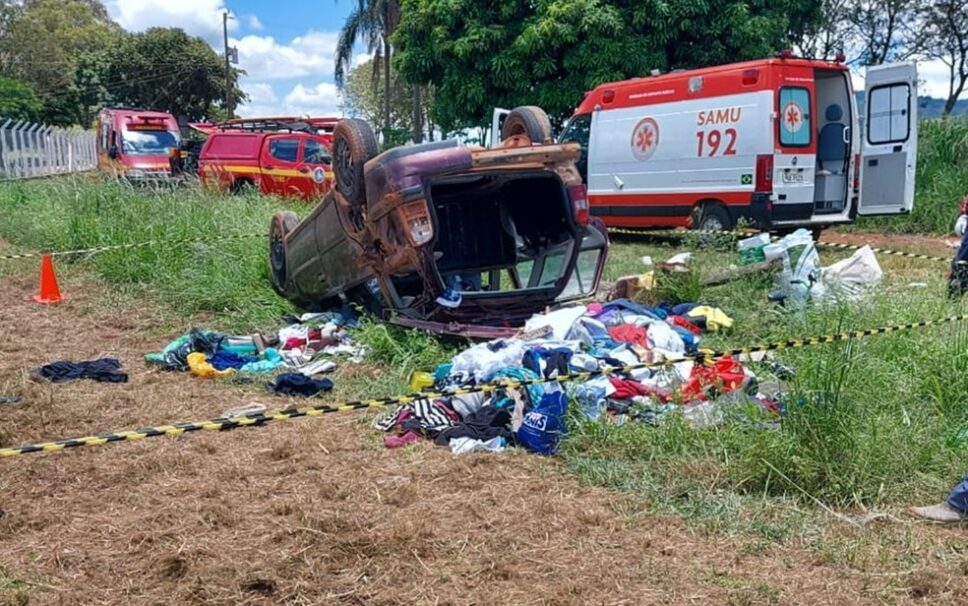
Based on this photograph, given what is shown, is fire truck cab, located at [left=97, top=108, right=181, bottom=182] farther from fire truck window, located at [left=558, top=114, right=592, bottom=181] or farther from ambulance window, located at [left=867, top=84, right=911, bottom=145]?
ambulance window, located at [left=867, top=84, right=911, bottom=145]

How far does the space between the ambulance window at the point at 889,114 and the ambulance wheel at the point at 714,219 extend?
2.24 m

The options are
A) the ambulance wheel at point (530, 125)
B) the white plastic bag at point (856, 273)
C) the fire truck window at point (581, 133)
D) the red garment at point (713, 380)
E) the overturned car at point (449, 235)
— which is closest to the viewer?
the red garment at point (713, 380)

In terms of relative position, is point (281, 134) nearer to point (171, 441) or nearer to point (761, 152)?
point (761, 152)

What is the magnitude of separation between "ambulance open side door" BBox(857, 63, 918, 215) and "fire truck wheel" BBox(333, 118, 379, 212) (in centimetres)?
786

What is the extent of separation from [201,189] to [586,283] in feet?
24.1

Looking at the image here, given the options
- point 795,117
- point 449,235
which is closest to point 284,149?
point 795,117

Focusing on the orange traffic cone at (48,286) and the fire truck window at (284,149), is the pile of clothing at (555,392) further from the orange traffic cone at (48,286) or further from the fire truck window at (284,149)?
the fire truck window at (284,149)

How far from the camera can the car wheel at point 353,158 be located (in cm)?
650

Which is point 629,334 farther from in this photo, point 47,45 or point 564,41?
point 47,45

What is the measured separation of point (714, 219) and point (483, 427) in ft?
26.1

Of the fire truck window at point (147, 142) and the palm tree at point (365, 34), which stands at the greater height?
the palm tree at point (365, 34)

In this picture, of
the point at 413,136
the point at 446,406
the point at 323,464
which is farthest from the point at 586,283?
the point at 413,136

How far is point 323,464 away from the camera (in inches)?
170

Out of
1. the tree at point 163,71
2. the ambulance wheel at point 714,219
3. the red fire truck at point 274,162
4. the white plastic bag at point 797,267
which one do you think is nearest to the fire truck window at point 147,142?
the red fire truck at point 274,162
